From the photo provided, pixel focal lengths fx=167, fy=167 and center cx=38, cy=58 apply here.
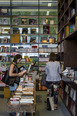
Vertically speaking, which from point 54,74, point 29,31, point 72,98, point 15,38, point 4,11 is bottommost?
point 72,98

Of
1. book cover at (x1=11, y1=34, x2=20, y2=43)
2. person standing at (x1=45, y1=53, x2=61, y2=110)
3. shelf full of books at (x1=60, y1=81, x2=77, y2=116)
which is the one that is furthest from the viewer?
book cover at (x1=11, y1=34, x2=20, y2=43)

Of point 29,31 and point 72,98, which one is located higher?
point 29,31

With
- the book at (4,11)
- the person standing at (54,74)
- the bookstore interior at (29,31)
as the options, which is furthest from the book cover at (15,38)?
the person standing at (54,74)

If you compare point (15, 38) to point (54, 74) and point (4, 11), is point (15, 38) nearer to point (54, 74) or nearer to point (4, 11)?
point (4, 11)

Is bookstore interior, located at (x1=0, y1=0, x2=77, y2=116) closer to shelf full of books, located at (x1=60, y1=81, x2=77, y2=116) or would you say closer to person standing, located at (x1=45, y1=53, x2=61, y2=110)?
person standing, located at (x1=45, y1=53, x2=61, y2=110)

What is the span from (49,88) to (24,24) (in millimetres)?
3594

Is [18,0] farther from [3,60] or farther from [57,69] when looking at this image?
[57,69]

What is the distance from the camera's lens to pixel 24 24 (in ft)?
23.6

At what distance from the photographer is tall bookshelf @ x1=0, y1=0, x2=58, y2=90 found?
23.6 ft

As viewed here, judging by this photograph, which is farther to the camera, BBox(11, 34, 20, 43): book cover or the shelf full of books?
BBox(11, 34, 20, 43): book cover

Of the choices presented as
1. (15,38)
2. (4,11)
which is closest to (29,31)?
(15,38)

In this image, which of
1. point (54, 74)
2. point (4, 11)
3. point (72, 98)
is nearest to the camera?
point (72, 98)

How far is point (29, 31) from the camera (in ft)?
24.6

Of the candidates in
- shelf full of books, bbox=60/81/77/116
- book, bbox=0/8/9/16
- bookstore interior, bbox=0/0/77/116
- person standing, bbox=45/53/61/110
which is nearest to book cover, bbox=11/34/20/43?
bookstore interior, bbox=0/0/77/116
